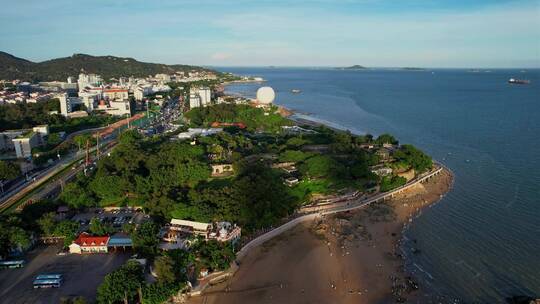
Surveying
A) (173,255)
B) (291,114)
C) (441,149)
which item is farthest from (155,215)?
(291,114)

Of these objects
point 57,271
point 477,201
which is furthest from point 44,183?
point 477,201

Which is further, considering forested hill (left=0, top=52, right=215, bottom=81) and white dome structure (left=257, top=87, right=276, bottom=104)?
forested hill (left=0, top=52, right=215, bottom=81)

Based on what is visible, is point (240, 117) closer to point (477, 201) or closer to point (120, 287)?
point (477, 201)

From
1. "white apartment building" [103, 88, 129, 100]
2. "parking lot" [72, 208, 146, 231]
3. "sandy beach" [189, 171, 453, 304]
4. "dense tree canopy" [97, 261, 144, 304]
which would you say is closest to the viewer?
"dense tree canopy" [97, 261, 144, 304]

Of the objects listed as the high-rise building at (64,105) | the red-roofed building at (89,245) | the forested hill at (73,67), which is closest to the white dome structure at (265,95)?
the high-rise building at (64,105)

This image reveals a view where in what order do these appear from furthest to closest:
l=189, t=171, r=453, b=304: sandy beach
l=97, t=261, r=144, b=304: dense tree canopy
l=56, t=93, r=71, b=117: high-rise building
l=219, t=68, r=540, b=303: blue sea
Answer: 1. l=56, t=93, r=71, b=117: high-rise building
2. l=219, t=68, r=540, b=303: blue sea
3. l=189, t=171, r=453, b=304: sandy beach
4. l=97, t=261, r=144, b=304: dense tree canopy

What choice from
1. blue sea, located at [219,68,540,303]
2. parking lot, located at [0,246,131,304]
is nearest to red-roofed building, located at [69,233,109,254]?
parking lot, located at [0,246,131,304]

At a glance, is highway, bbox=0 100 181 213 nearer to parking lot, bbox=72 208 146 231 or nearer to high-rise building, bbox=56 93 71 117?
parking lot, bbox=72 208 146 231

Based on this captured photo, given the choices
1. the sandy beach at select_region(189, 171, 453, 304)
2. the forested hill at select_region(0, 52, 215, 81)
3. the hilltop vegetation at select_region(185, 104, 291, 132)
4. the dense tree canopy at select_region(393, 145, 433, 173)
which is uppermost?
the forested hill at select_region(0, 52, 215, 81)
